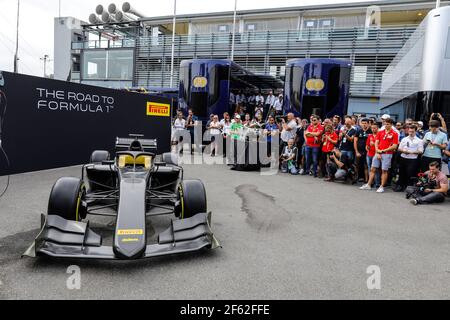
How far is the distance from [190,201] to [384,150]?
5332 mm

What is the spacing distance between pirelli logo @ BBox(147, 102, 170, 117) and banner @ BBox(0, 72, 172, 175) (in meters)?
0.30

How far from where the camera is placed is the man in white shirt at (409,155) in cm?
772

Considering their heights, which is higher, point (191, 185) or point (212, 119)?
point (212, 119)

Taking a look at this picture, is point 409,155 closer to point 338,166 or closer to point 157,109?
point 338,166

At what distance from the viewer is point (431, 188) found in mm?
7250

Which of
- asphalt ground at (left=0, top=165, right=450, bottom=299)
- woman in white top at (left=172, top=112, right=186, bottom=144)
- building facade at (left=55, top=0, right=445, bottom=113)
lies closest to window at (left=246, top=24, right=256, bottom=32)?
building facade at (left=55, top=0, right=445, bottom=113)

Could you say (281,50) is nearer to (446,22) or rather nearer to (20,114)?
(446,22)

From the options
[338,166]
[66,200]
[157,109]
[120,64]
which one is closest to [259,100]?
[157,109]

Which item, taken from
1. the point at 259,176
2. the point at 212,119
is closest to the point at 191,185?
the point at 259,176

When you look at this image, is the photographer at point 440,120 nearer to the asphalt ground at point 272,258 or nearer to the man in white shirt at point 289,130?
the asphalt ground at point 272,258

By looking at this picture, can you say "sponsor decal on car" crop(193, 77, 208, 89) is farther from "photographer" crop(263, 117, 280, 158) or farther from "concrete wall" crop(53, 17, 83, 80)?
"concrete wall" crop(53, 17, 83, 80)
